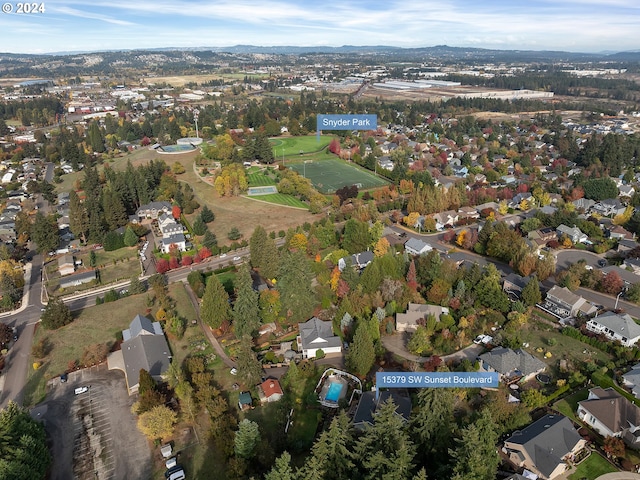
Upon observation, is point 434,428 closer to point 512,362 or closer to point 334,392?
point 334,392

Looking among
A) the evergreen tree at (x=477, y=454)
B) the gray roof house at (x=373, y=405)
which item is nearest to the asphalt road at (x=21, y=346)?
the gray roof house at (x=373, y=405)

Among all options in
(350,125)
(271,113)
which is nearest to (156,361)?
(350,125)

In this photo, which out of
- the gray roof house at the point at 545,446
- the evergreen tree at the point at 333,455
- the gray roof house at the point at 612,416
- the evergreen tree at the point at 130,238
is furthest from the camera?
the evergreen tree at the point at 130,238

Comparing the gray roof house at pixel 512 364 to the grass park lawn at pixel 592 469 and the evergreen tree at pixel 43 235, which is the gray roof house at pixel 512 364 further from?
the evergreen tree at pixel 43 235

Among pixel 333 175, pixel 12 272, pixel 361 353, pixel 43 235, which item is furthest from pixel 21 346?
pixel 333 175

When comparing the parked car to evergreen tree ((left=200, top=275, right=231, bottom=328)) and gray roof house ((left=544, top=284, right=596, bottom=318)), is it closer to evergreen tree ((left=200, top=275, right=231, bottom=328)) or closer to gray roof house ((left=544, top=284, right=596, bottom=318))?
evergreen tree ((left=200, top=275, right=231, bottom=328))

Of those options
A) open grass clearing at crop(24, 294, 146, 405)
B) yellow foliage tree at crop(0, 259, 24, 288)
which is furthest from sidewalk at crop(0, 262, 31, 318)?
open grass clearing at crop(24, 294, 146, 405)
